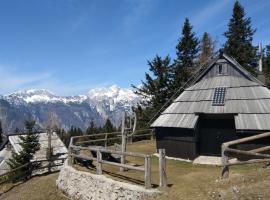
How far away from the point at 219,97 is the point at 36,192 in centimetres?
1294

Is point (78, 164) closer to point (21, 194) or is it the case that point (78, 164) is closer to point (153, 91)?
point (21, 194)

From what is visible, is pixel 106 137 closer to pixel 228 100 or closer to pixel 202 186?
pixel 228 100

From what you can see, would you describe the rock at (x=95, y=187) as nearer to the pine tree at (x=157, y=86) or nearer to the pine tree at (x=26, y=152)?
the pine tree at (x=26, y=152)

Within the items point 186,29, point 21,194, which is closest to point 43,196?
point 21,194

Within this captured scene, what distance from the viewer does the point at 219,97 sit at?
843 inches

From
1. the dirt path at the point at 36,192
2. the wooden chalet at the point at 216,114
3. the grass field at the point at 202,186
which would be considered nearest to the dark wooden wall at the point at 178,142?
the wooden chalet at the point at 216,114

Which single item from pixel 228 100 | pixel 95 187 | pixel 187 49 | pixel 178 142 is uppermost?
pixel 187 49

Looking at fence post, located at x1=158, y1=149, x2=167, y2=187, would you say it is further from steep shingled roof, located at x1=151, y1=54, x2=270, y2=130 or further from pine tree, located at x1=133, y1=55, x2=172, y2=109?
pine tree, located at x1=133, y1=55, x2=172, y2=109

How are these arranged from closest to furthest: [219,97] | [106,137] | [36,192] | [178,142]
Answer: [36,192]
[219,97]
[178,142]
[106,137]

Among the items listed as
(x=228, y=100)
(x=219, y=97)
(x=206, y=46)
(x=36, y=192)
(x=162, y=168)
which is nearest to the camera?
(x=162, y=168)

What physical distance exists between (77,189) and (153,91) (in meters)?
29.4

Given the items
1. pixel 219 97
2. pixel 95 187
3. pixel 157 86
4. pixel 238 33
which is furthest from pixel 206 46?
pixel 95 187

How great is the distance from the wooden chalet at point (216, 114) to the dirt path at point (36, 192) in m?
8.22

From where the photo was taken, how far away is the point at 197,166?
18953mm
